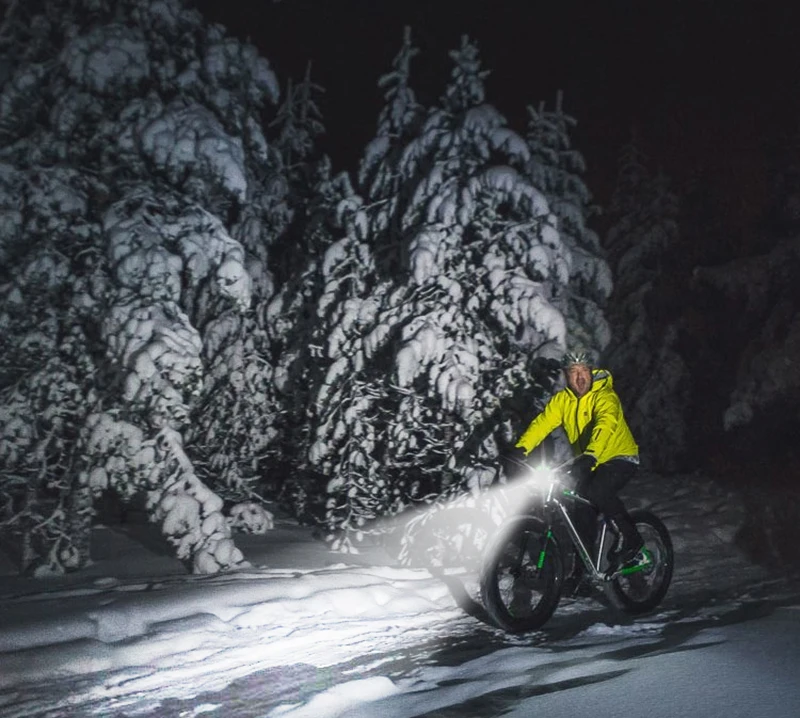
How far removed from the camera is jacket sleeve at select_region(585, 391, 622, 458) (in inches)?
276

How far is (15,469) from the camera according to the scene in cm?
1049

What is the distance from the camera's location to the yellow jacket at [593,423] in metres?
7.07

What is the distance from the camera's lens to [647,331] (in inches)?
1005

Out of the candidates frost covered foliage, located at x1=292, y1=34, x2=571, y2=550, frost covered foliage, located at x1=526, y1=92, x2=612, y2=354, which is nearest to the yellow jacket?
frost covered foliage, located at x1=292, y1=34, x2=571, y2=550

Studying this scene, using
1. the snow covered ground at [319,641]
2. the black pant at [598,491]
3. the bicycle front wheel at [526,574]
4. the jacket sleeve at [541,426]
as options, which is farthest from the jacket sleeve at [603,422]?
the snow covered ground at [319,641]

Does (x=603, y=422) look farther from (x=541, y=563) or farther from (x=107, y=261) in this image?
(x=107, y=261)

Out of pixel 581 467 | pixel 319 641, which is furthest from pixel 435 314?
pixel 319 641

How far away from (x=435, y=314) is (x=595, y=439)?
381 centimetres

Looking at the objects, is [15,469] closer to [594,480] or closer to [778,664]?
[594,480]

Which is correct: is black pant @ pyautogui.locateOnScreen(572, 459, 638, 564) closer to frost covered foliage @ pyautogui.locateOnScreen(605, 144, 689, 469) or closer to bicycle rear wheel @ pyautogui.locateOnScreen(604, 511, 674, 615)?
A: bicycle rear wheel @ pyautogui.locateOnScreen(604, 511, 674, 615)

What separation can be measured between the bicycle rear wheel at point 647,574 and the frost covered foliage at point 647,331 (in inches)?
699

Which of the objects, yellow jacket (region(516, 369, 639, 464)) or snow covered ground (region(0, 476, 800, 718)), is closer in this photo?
snow covered ground (region(0, 476, 800, 718))

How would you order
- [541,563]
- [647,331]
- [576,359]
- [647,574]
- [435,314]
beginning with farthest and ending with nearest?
[647,331] → [435,314] → [647,574] → [576,359] → [541,563]

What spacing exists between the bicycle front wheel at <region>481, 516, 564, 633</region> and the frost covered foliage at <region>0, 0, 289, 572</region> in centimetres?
375
